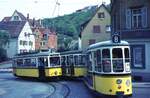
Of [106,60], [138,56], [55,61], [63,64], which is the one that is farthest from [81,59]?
[106,60]

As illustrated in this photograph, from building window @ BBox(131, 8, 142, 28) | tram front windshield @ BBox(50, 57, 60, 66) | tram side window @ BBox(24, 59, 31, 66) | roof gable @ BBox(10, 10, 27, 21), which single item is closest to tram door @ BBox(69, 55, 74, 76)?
tram front windshield @ BBox(50, 57, 60, 66)

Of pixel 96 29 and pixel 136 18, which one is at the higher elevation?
pixel 96 29

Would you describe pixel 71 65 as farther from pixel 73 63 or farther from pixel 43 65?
pixel 43 65

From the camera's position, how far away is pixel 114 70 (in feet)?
63.8

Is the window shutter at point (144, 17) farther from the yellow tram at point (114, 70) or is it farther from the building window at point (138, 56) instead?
the yellow tram at point (114, 70)

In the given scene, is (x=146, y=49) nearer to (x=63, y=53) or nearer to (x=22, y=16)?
Result: (x=63, y=53)

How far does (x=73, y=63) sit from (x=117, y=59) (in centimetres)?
1515

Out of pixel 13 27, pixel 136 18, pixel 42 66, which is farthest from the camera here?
pixel 13 27

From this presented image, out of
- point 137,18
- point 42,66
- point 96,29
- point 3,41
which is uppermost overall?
point 96,29

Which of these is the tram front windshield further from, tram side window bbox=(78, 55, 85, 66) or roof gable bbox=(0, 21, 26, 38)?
roof gable bbox=(0, 21, 26, 38)

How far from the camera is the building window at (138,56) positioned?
37.5 m

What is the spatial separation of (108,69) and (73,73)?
15061 millimetres

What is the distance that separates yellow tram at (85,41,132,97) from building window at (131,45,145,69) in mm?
17512

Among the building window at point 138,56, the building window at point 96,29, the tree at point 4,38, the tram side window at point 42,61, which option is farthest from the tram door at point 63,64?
the tree at point 4,38
